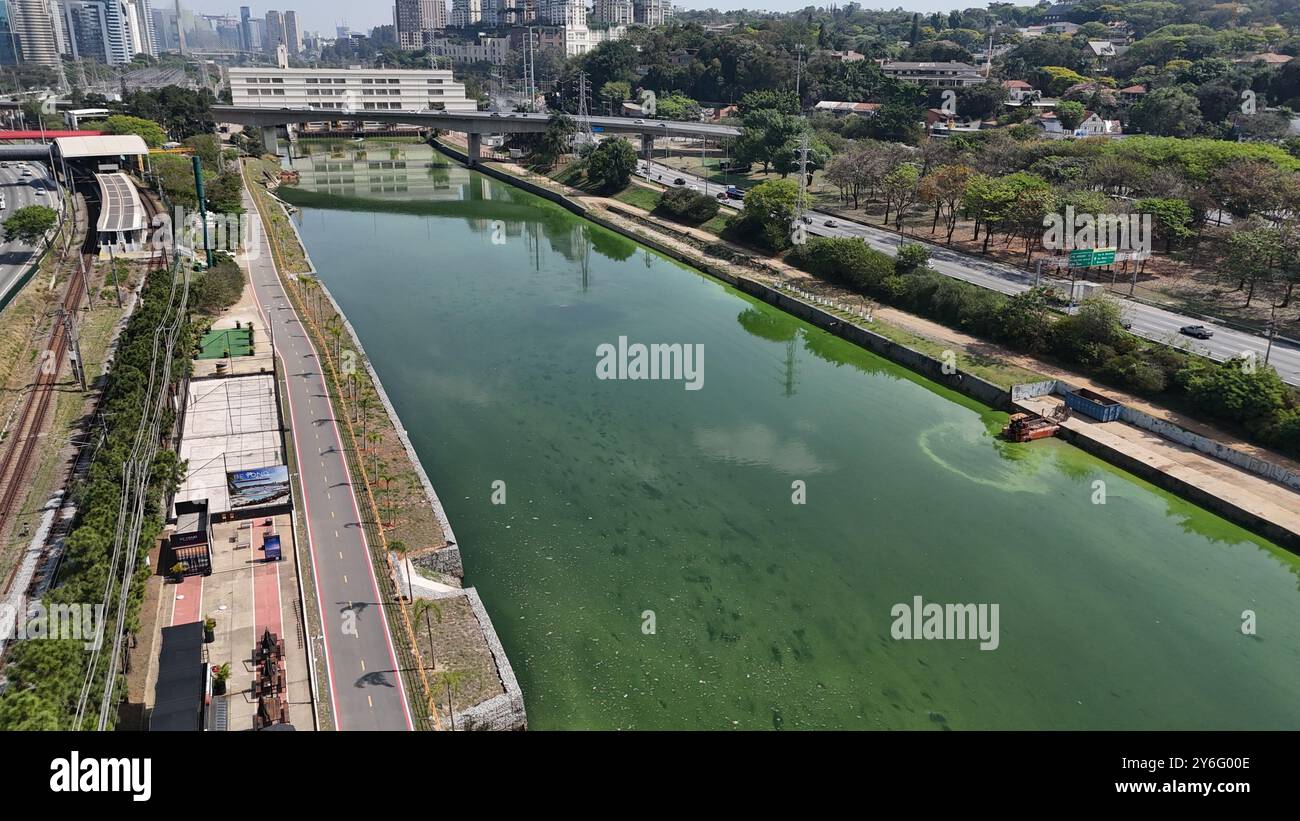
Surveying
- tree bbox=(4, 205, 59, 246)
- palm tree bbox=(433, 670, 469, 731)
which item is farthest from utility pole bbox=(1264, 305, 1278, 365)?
tree bbox=(4, 205, 59, 246)

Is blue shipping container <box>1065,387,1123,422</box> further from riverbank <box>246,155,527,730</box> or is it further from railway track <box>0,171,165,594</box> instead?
railway track <box>0,171,165,594</box>

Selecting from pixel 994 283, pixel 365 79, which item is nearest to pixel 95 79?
pixel 365 79

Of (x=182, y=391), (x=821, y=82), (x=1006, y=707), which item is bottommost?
(x=1006, y=707)

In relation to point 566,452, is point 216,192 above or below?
above

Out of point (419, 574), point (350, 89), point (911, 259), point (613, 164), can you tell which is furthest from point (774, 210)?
point (350, 89)

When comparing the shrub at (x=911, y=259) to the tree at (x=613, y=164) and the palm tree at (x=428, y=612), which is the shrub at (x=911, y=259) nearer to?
the tree at (x=613, y=164)
